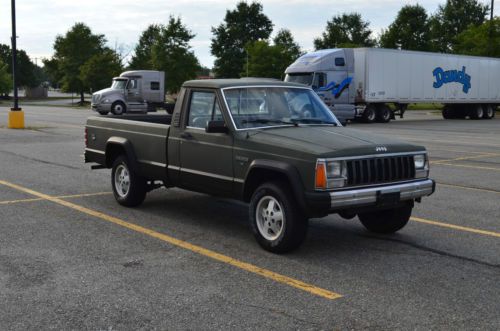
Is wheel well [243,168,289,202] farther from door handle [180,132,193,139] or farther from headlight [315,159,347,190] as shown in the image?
door handle [180,132,193,139]

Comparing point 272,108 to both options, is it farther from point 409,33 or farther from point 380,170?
point 409,33

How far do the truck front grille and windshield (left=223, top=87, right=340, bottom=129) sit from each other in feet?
3.62

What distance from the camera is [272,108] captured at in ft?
22.7

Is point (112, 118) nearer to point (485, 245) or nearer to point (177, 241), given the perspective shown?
point (177, 241)

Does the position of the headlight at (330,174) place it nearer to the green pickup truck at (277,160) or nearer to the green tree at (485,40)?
the green pickup truck at (277,160)

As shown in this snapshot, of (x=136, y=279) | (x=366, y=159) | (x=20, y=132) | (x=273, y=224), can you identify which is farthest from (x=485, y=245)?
(x=20, y=132)

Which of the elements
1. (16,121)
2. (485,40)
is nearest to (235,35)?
(485,40)

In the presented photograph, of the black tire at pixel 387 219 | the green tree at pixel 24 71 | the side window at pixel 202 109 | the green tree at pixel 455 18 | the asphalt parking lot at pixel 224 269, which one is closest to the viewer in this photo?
the asphalt parking lot at pixel 224 269

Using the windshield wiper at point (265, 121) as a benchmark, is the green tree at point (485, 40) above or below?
above

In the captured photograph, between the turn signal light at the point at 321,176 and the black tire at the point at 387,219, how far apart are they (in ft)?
4.65

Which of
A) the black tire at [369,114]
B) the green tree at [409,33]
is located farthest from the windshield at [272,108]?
the green tree at [409,33]

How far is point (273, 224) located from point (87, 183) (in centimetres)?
541

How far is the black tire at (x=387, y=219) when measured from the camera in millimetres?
6793

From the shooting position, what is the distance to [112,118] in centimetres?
892
